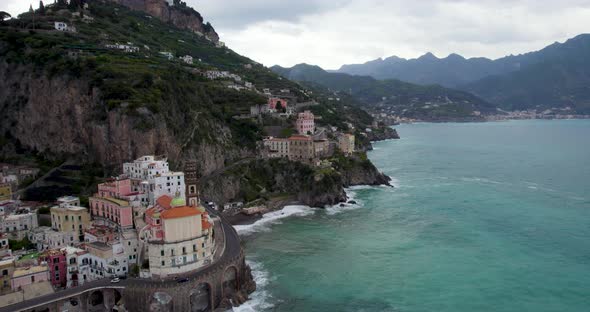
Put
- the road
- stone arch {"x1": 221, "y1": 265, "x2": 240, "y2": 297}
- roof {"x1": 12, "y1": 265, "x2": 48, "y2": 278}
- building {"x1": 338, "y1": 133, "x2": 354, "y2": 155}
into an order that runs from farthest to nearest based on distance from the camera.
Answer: building {"x1": 338, "y1": 133, "x2": 354, "y2": 155}
stone arch {"x1": 221, "y1": 265, "x2": 240, "y2": 297}
roof {"x1": 12, "y1": 265, "x2": 48, "y2": 278}
the road

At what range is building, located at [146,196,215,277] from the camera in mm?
29641

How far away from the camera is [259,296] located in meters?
31.7

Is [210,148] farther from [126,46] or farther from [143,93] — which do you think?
[126,46]

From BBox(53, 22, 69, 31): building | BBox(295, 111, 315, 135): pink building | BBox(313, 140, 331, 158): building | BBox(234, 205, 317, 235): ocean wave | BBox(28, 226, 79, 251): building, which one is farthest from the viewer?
BBox(295, 111, 315, 135): pink building

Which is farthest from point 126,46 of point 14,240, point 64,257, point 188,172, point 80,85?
point 64,257

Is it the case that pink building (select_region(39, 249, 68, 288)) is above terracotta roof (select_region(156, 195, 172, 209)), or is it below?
below

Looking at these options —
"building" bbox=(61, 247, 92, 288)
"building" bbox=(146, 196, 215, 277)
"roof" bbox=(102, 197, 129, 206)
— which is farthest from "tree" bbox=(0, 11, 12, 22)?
"building" bbox=(146, 196, 215, 277)

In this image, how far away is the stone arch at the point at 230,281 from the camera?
104 ft

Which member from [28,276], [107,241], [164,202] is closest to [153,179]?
[164,202]

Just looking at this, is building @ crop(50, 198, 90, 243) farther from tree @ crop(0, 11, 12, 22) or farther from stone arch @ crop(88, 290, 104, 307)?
tree @ crop(0, 11, 12, 22)

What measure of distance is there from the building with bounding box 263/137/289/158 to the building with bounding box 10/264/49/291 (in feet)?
122

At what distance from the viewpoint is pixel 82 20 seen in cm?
7800

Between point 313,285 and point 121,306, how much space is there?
12.8 m

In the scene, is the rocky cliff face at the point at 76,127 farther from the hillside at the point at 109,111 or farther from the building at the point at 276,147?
the building at the point at 276,147
